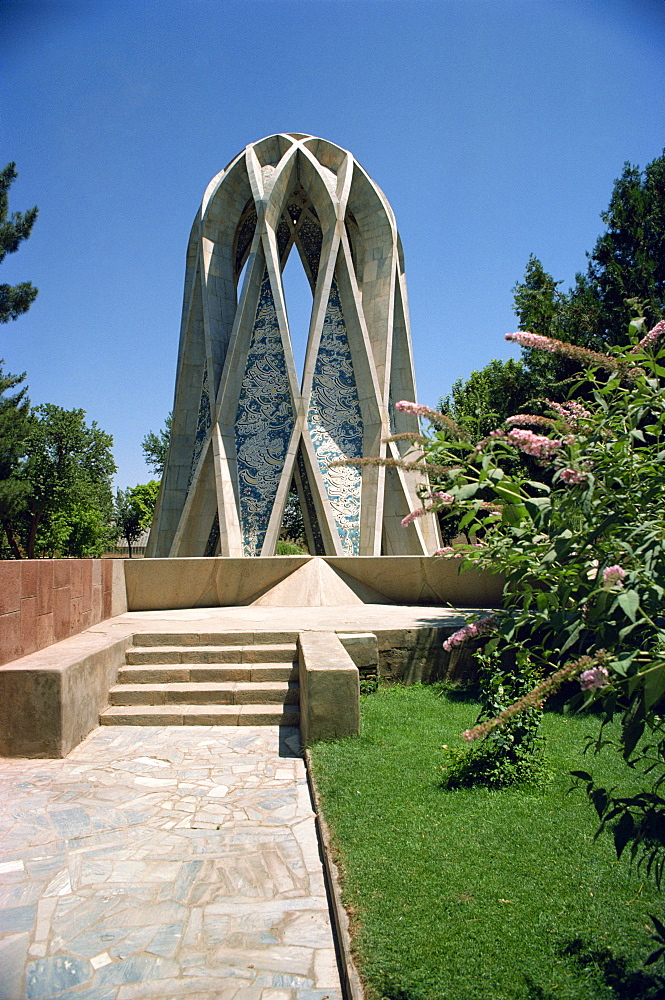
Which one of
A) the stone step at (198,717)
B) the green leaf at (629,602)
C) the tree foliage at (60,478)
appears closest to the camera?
the green leaf at (629,602)

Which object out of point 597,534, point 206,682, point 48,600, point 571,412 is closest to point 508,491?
point 597,534

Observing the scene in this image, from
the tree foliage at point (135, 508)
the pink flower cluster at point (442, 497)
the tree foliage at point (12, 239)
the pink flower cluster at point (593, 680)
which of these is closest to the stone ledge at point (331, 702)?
the pink flower cluster at point (442, 497)

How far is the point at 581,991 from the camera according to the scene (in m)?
2.06

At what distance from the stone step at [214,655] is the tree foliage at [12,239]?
51.1 feet

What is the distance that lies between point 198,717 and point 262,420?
8.85m

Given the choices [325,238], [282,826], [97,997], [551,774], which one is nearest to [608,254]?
[325,238]

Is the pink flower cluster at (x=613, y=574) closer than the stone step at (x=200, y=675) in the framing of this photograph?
Yes

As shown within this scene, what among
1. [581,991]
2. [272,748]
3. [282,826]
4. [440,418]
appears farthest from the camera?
[272,748]

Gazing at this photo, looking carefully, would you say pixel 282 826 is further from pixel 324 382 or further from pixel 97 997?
pixel 324 382

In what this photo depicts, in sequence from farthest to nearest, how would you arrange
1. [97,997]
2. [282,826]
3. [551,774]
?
[551,774], [282,826], [97,997]

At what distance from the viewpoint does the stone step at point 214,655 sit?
5.97 meters

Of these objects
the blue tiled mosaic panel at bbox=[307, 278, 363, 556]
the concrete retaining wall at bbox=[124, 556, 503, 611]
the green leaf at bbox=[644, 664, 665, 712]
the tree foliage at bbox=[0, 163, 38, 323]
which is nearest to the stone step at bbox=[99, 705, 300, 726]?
the concrete retaining wall at bbox=[124, 556, 503, 611]

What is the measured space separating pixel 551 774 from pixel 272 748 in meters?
1.95

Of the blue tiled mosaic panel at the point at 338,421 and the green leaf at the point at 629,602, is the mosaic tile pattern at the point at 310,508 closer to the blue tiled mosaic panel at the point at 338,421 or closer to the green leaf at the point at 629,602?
the blue tiled mosaic panel at the point at 338,421
